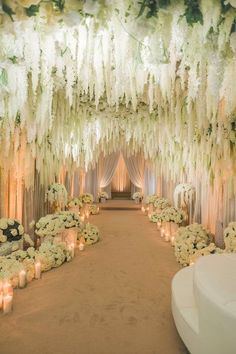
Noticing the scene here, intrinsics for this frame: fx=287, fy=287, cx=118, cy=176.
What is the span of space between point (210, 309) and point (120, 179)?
12917mm

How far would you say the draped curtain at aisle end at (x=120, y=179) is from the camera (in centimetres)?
1436

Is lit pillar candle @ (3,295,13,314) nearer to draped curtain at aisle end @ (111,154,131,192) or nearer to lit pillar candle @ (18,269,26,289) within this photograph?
lit pillar candle @ (18,269,26,289)

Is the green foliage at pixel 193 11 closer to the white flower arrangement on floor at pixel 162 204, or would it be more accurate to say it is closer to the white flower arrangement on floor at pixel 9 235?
the white flower arrangement on floor at pixel 9 235

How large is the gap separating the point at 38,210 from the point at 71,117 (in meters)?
1.89

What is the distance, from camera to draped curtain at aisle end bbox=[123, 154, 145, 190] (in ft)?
40.8

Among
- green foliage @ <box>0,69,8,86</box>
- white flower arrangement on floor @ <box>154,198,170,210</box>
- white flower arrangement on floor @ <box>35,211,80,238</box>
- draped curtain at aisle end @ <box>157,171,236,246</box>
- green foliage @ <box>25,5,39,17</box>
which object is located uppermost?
green foliage @ <box>25,5,39,17</box>

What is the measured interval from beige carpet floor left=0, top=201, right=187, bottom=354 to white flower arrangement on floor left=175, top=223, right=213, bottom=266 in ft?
0.52

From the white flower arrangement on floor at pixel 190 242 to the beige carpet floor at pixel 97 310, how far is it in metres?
0.16

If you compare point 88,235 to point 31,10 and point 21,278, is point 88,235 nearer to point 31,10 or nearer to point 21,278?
point 21,278

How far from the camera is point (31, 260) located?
3.51 metres

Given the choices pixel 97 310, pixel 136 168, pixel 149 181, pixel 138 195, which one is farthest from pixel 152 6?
pixel 136 168

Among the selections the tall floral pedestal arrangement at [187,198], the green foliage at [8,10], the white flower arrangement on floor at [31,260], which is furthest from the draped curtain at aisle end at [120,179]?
the green foliage at [8,10]

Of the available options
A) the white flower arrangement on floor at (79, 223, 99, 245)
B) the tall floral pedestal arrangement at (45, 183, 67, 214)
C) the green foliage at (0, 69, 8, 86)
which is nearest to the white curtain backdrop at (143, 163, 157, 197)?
the tall floral pedestal arrangement at (45, 183, 67, 214)

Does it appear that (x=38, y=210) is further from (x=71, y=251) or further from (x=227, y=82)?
→ (x=227, y=82)
